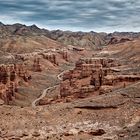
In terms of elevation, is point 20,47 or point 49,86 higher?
point 20,47

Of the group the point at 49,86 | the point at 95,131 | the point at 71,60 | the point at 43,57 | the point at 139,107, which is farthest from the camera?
the point at 71,60

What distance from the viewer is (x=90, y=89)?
2489 inches

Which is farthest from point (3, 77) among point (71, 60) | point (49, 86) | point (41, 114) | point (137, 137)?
point (71, 60)

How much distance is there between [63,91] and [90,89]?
8006mm

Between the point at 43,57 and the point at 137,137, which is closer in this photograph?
the point at 137,137

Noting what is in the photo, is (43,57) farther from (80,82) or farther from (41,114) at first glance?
(41,114)

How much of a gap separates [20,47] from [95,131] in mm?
162143

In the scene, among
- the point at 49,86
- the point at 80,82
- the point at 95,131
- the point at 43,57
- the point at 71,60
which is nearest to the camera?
the point at 95,131

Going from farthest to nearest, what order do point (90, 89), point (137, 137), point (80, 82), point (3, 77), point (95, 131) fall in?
1. point (3, 77)
2. point (80, 82)
3. point (90, 89)
4. point (95, 131)
5. point (137, 137)

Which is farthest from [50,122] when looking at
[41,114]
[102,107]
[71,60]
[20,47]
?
[20,47]

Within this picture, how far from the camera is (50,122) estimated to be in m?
32.7

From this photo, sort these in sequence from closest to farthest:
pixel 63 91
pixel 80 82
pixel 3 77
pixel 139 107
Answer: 1. pixel 139 107
2. pixel 63 91
3. pixel 80 82
4. pixel 3 77

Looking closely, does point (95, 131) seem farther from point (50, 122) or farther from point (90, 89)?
point (90, 89)

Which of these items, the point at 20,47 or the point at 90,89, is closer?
the point at 90,89
